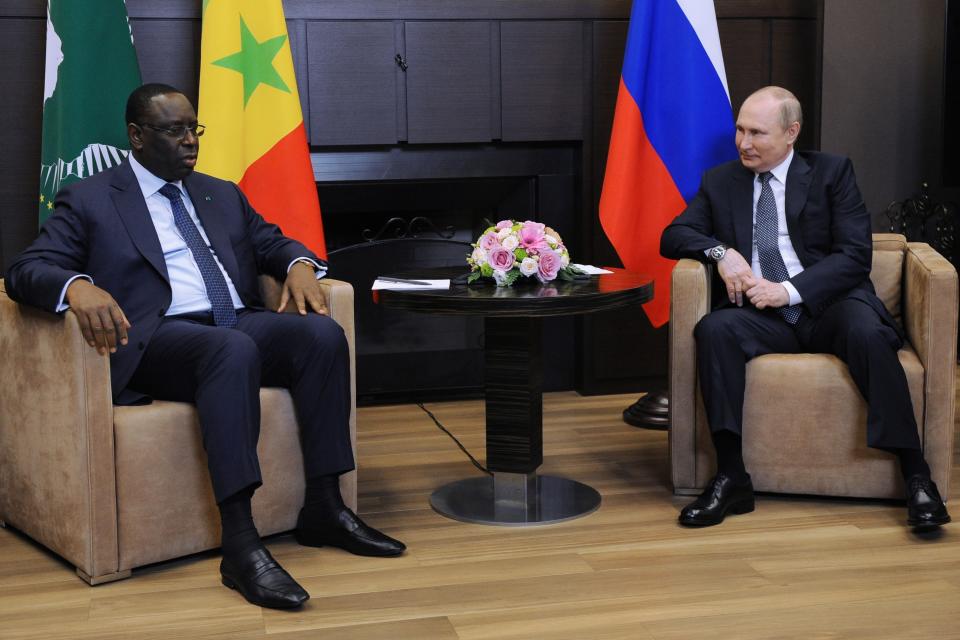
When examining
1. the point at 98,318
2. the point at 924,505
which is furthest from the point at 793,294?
the point at 98,318

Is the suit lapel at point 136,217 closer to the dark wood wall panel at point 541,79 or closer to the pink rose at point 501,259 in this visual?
the pink rose at point 501,259

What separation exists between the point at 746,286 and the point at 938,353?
0.52 m

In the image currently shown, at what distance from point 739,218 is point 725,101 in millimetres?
707

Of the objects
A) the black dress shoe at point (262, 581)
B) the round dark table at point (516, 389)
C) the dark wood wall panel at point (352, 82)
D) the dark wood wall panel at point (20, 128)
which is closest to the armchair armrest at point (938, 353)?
the round dark table at point (516, 389)

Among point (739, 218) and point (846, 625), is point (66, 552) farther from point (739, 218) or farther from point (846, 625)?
point (739, 218)

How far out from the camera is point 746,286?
9.93 feet

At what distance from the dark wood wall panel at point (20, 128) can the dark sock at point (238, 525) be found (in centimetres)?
198

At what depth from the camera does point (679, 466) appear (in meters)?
3.07

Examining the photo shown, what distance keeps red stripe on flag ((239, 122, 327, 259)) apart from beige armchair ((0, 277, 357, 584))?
101cm

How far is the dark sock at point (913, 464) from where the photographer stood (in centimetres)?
282

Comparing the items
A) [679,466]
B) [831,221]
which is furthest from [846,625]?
[831,221]

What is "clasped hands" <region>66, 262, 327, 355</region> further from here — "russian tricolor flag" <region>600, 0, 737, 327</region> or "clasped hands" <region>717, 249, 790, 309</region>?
"russian tricolor flag" <region>600, 0, 737, 327</region>

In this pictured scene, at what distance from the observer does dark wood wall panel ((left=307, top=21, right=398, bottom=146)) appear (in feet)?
13.2

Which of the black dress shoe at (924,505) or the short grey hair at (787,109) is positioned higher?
the short grey hair at (787,109)
